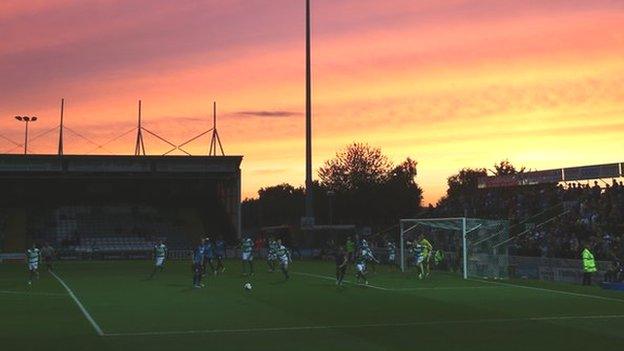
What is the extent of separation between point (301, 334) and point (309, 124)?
45.2 metres

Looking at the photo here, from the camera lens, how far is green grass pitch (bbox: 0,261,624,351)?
1596 centimetres

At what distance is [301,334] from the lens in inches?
680

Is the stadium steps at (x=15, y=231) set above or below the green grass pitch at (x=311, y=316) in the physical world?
above

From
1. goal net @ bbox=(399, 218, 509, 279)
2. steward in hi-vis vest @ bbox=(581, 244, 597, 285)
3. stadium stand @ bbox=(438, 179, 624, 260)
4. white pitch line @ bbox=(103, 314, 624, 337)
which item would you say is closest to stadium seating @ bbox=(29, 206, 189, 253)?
stadium stand @ bbox=(438, 179, 624, 260)

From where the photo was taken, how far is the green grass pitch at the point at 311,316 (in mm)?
15961

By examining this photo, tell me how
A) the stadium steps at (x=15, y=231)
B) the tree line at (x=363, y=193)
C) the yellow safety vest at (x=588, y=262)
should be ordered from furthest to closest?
the tree line at (x=363, y=193)
the stadium steps at (x=15, y=231)
the yellow safety vest at (x=588, y=262)

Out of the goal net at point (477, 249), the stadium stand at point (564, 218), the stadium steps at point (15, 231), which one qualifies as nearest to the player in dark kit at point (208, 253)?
the goal net at point (477, 249)

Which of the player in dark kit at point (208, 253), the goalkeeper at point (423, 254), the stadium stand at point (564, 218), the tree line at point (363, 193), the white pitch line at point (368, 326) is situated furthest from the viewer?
the tree line at point (363, 193)

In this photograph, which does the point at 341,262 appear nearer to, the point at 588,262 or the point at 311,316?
the point at 311,316

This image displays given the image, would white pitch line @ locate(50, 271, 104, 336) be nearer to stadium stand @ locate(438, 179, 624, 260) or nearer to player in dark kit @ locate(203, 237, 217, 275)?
player in dark kit @ locate(203, 237, 217, 275)

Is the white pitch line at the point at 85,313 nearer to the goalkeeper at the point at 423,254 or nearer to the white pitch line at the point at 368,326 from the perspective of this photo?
the white pitch line at the point at 368,326

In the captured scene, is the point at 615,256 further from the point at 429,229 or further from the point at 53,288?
the point at 53,288

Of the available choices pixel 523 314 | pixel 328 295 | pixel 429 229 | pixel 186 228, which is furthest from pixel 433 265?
pixel 186 228

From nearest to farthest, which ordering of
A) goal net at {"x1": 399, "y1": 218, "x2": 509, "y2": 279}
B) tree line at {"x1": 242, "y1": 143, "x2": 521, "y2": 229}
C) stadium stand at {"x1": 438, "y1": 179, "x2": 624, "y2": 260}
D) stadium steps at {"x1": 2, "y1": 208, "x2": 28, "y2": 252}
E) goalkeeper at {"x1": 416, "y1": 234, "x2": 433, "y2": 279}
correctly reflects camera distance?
goalkeeper at {"x1": 416, "y1": 234, "x2": 433, "y2": 279}
goal net at {"x1": 399, "y1": 218, "x2": 509, "y2": 279}
stadium stand at {"x1": 438, "y1": 179, "x2": 624, "y2": 260}
stadium steps at {"x1": 2, "y1": 208, "x2": 28, "y2": 252}
tree line at {"x1": 242, "y1": 143, "x2": 521, "y2": 229}
